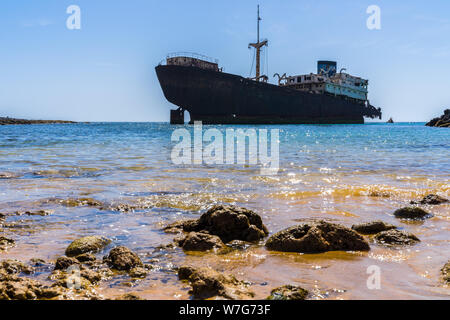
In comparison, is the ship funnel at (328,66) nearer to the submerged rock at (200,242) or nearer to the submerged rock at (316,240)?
the submerged rock at (316,240)

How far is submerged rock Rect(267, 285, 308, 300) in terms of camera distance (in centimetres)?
236

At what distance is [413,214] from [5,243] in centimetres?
465

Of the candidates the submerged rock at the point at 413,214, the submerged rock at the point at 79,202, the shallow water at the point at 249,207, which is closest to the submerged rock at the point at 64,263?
the shallow water at the point at 249,207

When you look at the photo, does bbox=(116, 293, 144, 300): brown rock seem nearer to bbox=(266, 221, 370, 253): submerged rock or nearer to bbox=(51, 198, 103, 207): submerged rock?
bbox=(266, 221, 370, 253): submerged rock

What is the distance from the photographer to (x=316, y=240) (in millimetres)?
3451

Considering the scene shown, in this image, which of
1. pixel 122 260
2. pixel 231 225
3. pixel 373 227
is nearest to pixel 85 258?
pixel 122 260

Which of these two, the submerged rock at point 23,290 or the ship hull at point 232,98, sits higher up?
the ship hull at point 232,98

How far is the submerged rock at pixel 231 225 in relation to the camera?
151 inches

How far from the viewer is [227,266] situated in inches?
121

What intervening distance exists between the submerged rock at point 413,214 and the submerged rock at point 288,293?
2860 millimetres

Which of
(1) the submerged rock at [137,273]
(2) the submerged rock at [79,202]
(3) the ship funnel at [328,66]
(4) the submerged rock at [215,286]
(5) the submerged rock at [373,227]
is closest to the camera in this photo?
(4) the submerged rock at [215,286]
